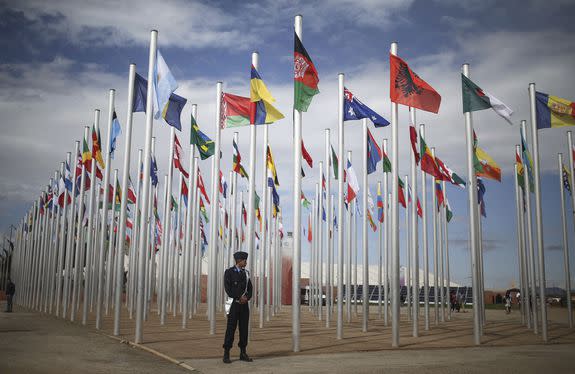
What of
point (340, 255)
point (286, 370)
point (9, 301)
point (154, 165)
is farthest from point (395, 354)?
point (9, 301)

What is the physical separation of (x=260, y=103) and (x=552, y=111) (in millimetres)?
Answer: 9522

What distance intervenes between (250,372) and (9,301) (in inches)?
1084

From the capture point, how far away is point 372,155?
20297 millimetres

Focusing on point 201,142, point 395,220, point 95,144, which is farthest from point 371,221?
point 395,220

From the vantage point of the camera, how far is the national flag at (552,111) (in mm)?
17938

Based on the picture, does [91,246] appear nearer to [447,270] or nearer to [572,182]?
[447,270]

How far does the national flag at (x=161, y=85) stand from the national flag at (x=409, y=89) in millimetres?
6263

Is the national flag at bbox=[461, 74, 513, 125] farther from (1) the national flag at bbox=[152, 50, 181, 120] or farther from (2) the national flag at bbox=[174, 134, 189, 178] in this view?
(2) the national flag at bbox=[174, 134, 189, 178]

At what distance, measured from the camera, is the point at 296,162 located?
13.6 m

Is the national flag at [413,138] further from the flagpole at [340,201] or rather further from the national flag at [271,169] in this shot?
the national flag at [271,169]

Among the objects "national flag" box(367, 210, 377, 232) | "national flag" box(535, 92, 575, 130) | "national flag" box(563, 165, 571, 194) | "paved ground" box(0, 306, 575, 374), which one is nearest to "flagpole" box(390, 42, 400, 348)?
"paved ground" box(0, 306, 575, 374)

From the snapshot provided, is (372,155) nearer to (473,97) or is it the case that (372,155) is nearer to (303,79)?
(473,97)

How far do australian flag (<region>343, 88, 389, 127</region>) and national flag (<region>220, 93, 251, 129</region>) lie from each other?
304cm

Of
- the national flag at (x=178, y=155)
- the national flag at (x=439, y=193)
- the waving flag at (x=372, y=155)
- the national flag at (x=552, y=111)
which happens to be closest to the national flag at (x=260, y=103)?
the waving flag at (x=372, y=155)
